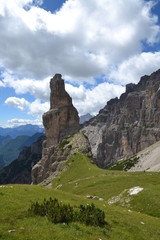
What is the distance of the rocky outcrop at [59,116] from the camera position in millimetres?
137000

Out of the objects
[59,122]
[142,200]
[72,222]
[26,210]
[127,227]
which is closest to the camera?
[72,222]

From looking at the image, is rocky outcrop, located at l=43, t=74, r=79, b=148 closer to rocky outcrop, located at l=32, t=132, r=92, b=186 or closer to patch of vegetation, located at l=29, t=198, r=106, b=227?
rocky outcrop, located at l=32, t=132, r=92, b=186

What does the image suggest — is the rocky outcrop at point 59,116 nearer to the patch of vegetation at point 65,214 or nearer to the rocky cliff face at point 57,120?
the rocky cliff face at point 57,120

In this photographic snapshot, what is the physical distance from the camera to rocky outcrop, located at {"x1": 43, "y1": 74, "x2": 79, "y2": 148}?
449ft

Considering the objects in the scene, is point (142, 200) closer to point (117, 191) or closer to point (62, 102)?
point (117, 191)

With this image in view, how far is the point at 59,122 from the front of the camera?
138 m

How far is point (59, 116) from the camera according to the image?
138 m

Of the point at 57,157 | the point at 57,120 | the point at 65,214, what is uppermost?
the point at 57,120

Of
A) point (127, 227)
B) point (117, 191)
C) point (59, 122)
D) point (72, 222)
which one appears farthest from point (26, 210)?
point (59, 122)

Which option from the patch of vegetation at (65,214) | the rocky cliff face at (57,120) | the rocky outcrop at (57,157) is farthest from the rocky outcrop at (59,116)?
the patch of vegetation at (65,214)

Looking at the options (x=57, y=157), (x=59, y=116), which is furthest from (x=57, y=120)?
(x=57, y=157)

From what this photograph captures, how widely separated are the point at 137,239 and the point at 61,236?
688cm

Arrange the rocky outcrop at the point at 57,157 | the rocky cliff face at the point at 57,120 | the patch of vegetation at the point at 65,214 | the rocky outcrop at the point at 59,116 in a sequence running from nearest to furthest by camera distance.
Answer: the patch of vegetation at the point at 65,214 → the rocky outcrop at the point at 57,157 → the rocky cliff face at the point at 57,120 → the rocky outcrop at the point at 59,116

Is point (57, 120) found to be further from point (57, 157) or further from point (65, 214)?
point (65, 214)
